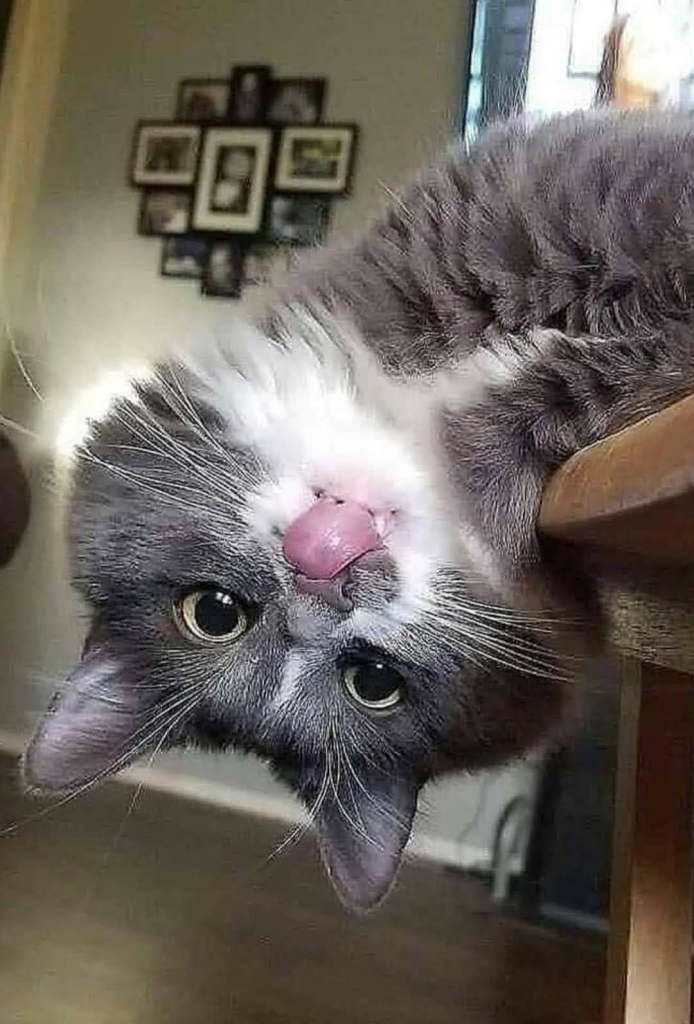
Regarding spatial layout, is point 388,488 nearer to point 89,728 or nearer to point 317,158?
point 89,728

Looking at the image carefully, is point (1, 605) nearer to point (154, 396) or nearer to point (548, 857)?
point (548, 857)

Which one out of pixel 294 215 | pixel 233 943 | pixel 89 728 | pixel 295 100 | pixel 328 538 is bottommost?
pixel 233 943

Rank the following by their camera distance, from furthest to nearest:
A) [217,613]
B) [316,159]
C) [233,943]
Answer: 1. [316,159]
2. [233,943]
3. [217,613]

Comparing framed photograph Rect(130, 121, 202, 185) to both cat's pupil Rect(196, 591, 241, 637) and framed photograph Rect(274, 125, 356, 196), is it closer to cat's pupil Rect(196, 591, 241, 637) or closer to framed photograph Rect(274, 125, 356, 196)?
framed photograph Rect(274, 125, 356, 196)

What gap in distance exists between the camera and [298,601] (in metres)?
0.74

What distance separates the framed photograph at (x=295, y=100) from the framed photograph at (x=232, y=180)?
5 centimetres

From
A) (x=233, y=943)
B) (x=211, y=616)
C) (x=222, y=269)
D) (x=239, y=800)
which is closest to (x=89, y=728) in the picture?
(x=211, y=616)

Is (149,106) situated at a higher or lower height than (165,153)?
higher

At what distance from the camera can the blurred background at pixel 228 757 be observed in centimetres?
159

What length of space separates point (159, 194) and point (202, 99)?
230 mm

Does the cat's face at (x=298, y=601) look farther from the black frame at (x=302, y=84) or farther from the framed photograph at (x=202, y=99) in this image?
the framed photograph at (x=202, y=99)

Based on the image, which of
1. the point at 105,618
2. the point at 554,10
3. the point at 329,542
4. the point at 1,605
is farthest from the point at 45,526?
the point at 329,542

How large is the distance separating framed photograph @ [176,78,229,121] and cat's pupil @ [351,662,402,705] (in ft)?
7.31

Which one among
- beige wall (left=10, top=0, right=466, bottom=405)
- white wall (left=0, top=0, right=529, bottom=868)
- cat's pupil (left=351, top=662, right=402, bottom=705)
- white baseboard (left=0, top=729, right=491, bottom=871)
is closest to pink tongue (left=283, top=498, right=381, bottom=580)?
cat's pupil (left=351, top=662, right=402, bottom=705)
